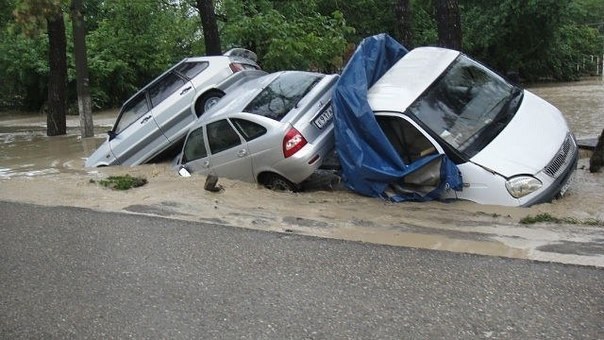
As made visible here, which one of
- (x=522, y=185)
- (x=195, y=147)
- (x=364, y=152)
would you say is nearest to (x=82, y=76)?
(x=195, y=147)

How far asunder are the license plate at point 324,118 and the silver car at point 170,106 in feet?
9.82

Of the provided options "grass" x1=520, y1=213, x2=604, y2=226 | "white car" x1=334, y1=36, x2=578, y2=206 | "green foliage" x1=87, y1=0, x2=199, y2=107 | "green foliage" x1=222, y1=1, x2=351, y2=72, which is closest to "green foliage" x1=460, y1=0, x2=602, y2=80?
"green foliage" x1=87, y1=0, x2=199, y2=107

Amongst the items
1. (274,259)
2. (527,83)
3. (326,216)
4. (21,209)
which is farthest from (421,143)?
(527,83)

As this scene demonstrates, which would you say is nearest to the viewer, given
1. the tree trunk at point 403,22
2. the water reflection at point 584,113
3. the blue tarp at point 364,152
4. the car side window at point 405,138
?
the blue tarp at point 364,152

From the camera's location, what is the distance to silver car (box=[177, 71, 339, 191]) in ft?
27.1

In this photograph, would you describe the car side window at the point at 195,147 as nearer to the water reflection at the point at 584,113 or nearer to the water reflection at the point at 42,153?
the water reflection at the point at 42,153

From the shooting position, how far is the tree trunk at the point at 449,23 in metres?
11.6

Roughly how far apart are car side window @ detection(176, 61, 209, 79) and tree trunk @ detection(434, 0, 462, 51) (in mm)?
4369

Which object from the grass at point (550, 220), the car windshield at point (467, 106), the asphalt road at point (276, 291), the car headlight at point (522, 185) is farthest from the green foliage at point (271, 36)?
the grass at point (550, 220)

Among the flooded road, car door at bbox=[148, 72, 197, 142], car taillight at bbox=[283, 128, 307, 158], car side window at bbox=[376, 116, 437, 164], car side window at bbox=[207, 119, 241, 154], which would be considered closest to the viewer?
the flooded road

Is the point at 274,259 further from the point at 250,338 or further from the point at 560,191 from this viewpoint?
the point at 560,191

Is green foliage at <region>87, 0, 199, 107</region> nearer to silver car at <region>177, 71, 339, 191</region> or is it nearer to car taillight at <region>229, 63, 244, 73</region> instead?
car taillight at <region>229, 63, 244, 73</region>

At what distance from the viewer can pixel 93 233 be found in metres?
6.51

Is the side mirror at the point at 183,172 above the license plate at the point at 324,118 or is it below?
below
